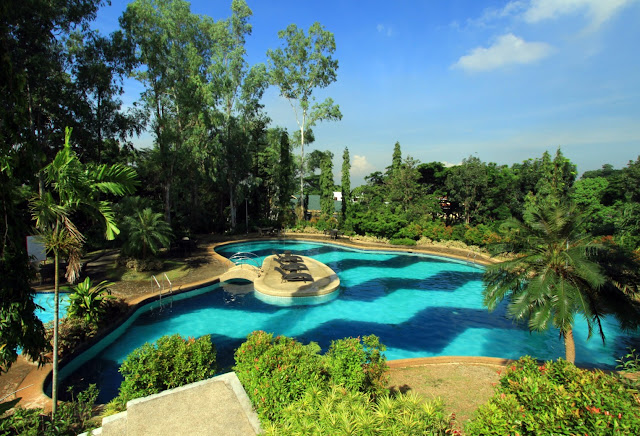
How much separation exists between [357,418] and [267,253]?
69.2 ft

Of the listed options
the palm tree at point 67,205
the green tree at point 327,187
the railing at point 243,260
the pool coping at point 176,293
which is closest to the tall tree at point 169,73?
the railing at point 243,260

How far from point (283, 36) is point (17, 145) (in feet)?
102

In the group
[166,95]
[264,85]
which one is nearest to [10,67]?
[166,95]

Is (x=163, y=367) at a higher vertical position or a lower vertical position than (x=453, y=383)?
higher

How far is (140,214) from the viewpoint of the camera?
16000 mm

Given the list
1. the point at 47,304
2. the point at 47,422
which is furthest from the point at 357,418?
the point at 47,304

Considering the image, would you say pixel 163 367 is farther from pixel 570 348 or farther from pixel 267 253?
pixel 267 253

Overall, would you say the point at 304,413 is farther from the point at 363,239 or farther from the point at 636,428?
the point at 363,239

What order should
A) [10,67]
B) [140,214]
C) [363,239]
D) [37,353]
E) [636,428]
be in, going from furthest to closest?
[363,239]
[140,214]
[37,353]
[10,67]
[636,428]

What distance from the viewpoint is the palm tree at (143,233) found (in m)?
15.5

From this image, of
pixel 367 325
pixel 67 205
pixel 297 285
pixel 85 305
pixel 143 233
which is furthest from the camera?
pixel 143 233

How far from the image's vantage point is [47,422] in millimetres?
5109

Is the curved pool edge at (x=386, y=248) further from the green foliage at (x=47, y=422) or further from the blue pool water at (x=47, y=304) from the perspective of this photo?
the green foliage at (x=47, y=422)

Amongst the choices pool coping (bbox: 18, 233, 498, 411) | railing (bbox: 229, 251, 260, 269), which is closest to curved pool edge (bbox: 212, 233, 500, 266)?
pool coping (bbox: 18, 233, 498, 411)
